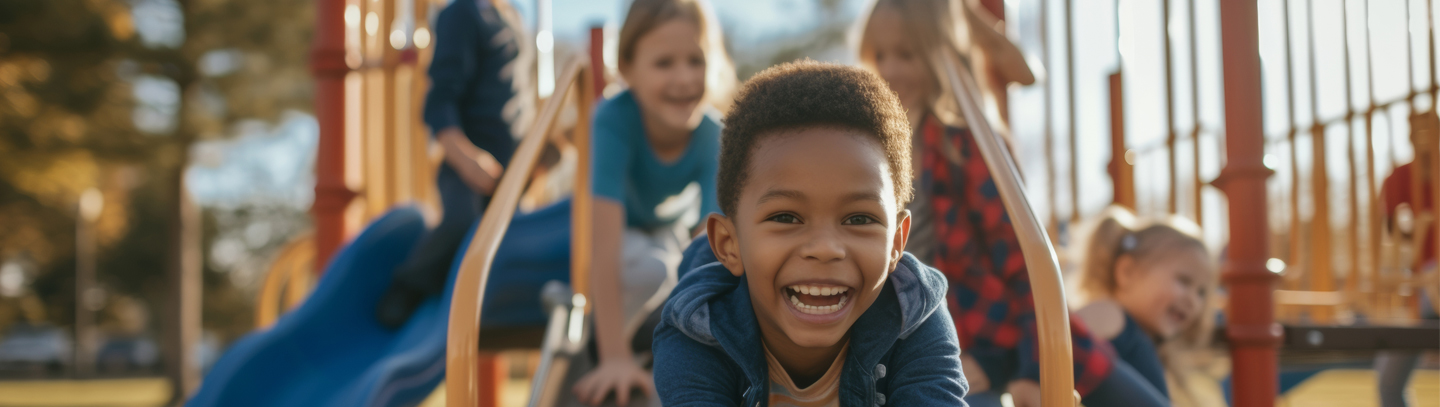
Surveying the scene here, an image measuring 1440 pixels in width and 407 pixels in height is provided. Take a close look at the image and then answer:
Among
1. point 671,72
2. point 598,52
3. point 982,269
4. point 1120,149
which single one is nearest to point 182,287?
point 598,52

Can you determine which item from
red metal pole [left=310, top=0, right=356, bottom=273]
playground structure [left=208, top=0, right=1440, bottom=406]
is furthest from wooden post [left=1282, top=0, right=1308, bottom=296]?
red metal pole [left=310, top=0, right=356, bottom=273]

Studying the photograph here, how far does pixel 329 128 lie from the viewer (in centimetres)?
387

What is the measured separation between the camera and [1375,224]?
4035 mm

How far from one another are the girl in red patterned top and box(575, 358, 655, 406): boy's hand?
769 mm

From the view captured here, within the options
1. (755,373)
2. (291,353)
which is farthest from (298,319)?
(755,373)

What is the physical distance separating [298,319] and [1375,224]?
460 cm

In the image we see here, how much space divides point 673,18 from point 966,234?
3.09ft

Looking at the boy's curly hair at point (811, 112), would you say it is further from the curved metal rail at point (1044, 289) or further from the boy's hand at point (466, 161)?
the boy's hand at point (466, 161)

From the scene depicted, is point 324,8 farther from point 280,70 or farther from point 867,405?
point 280,70

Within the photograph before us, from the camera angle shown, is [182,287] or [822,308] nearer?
[822,308]

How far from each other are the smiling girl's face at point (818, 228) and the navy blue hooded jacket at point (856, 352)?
0.07 meters

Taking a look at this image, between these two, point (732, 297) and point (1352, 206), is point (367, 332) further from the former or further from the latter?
point (1352, 206)

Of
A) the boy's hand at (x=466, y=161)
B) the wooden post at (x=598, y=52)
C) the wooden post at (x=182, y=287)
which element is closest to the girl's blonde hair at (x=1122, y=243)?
the boy's hand at (x=466, y=161)

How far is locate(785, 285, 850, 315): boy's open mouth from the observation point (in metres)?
1.16
